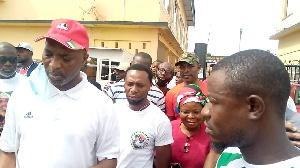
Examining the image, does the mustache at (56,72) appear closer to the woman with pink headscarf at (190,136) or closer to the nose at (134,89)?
the nose at (134,89)

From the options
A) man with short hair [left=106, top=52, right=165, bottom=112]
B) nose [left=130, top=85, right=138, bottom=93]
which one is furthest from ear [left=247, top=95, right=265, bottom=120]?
man with short hair [left=106, top=52, right=165, bottom=112]

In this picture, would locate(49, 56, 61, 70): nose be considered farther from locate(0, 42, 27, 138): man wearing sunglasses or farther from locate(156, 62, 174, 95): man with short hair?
locate(156, 62, 174, 95): man with short hair

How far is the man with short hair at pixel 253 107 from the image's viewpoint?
114cm

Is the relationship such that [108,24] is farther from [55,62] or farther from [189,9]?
[189,9]

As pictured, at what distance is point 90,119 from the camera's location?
1656 mm

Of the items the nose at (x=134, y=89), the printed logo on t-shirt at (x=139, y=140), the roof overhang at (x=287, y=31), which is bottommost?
the printed logo on t-shirt at (x=139, y=140)

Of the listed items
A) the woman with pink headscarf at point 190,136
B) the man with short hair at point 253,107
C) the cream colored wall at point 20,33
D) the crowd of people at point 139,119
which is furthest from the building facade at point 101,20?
the man with short hair at point 253,107

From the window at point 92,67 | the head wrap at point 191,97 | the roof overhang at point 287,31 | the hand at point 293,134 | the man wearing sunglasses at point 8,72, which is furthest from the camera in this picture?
the roof overhang at point 287,31

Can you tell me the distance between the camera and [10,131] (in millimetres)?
1702


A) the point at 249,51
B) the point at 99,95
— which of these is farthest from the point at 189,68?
the point at 249,51

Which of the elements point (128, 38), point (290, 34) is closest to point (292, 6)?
point (290, 34)

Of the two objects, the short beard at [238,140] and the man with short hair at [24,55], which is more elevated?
the man with short hair at [24,55]

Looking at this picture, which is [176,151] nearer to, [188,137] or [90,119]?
[188,137]

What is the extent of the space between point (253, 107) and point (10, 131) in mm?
1445
